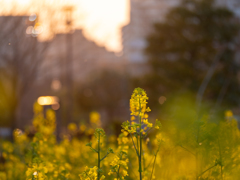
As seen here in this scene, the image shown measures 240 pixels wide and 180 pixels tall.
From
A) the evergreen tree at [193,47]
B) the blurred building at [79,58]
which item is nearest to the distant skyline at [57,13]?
the blurred building at [79,58]

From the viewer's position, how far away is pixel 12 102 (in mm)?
10852

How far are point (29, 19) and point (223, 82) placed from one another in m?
14.9

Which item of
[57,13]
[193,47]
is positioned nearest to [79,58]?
[57,13]

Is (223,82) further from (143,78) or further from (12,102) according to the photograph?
(12,102)

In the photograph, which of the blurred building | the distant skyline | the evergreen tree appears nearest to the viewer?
the distant skyline

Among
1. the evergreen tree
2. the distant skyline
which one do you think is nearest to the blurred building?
the distant skyline

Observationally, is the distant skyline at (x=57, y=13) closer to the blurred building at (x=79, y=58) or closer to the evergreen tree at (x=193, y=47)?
the blurred building at (x=79, y=58)

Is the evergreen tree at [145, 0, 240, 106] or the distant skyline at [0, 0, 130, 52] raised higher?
the evergreen tree at [145, 0, 240, 106]

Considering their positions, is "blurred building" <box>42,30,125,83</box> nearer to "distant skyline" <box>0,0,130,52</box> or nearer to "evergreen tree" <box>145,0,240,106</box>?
"distant skyline" <box>0,0,130,52</box>

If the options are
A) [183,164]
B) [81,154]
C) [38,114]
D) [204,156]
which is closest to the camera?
[204,156]

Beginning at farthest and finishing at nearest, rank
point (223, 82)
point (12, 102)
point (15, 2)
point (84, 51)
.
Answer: point (223, 82)
point (84, 51)
point (12, 102)
point (15, 2)

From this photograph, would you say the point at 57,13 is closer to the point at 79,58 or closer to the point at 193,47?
the point at 79,58

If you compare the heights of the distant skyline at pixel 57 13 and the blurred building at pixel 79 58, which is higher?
the blurred building at pixel 79 58

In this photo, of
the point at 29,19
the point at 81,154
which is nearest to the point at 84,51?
the point at 29,19
